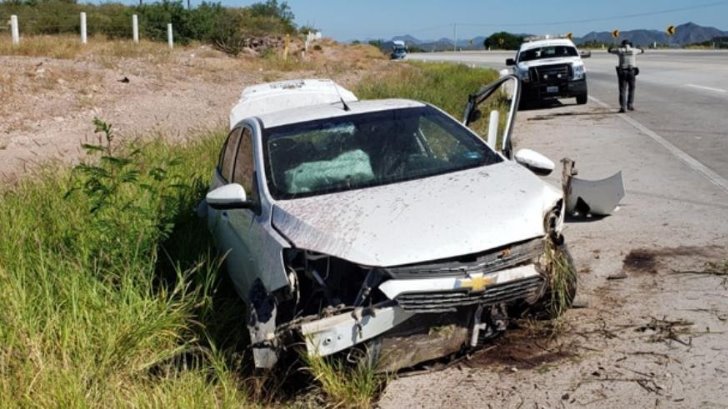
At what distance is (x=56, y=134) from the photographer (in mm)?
16641

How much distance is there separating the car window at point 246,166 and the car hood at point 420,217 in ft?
1.98

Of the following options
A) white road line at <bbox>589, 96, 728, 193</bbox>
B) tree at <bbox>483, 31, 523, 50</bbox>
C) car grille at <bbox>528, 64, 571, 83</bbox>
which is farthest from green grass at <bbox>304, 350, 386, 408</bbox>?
tree at <bbox>483, 31, 523, 50</bbox>

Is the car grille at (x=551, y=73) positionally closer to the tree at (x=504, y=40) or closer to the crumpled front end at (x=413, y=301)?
the crumpled front end at (x=413, y=301)

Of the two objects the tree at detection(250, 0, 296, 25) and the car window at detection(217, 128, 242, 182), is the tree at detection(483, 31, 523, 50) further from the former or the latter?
the car window at detection(217, 128, 242, 182)

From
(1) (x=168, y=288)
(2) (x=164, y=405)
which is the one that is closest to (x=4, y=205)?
(1) (x=168, y=288)

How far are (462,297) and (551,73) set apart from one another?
19021 mm

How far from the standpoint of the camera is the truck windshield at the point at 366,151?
18.6 ft

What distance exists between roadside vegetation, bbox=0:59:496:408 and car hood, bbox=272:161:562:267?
0.70 meters

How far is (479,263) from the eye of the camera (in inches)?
182

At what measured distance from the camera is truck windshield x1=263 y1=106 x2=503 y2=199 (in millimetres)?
5684

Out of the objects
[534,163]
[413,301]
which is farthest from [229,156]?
[413,301]

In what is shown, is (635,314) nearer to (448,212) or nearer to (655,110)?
(448,212)

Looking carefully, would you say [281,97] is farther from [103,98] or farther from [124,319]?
[103,98]

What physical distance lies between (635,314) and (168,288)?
10.9 feet
